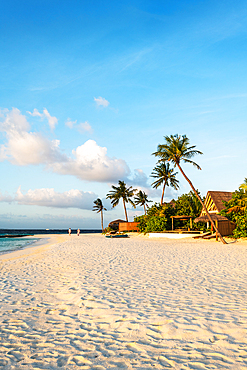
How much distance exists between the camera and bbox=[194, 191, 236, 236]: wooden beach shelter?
2348 centimetres

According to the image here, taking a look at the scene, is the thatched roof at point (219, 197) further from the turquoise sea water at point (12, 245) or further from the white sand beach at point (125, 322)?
the white sand beach at point (125, 322)

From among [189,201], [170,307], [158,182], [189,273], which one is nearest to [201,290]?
[170,307]

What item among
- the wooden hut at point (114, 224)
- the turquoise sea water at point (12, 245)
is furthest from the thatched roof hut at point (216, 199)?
the turquoise sea water at point (12, 245)

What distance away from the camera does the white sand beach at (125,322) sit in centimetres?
320

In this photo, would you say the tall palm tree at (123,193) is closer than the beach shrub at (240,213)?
No

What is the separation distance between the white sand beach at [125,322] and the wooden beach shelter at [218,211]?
1682 cm

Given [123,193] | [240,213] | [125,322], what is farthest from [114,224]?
[125,322]

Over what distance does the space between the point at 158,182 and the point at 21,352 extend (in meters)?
38.8

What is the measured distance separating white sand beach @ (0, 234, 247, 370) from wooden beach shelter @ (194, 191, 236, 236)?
16821 mm

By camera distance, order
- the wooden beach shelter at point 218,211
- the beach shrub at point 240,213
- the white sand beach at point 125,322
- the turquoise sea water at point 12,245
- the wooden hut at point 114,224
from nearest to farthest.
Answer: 1. the white sand beach at point 125,322
2. the beach shrub at point 240,213
3. the turquoise sea water at point 12,245
4. the wooden beach shelter at point 218,211
5. the wooden hut at point 114,224

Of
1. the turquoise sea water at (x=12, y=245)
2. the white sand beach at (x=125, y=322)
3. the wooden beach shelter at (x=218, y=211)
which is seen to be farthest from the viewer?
the wooden beach shelter at (x=218, y=211)

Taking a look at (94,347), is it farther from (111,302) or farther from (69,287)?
(69,287)

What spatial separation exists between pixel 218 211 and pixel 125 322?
27.9 metres

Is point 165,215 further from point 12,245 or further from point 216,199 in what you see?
point 12,245
